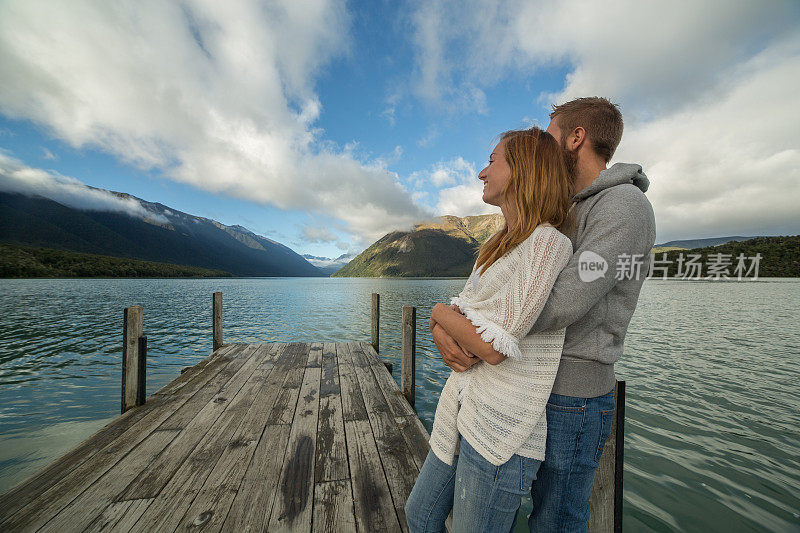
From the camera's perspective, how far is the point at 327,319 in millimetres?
23328

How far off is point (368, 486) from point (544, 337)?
3045 mm

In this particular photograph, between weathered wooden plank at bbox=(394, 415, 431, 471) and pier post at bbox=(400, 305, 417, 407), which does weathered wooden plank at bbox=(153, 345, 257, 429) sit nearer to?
weathered wooden plank at bbox=(394, 415, 431, 471)

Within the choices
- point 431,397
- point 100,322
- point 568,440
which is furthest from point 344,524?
point 100,322

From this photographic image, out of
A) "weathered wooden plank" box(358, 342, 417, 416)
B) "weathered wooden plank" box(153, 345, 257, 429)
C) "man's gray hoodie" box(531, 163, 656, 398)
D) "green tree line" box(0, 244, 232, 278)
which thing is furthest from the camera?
"green tree line" box(0, 244, 232, 278)

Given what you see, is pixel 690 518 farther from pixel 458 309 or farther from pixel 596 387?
pixel 458 309

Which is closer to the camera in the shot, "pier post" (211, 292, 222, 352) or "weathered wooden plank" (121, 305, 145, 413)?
"weathered wooden plank" (121, 305, 145, 413)

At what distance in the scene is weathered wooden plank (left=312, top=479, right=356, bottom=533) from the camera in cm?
284

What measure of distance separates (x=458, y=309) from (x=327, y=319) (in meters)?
22.7

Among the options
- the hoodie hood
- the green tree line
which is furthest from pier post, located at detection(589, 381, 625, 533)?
the green tree line

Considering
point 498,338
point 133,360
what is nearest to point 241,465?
point 133,360

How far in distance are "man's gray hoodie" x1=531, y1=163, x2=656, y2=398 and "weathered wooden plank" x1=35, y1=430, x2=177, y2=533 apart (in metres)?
4.28

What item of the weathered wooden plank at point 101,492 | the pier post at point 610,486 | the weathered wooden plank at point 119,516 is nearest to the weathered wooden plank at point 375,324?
the weathered wooden plank at point 101,492

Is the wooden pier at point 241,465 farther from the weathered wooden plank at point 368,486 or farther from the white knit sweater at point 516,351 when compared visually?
the white knit sweater at point 516,351

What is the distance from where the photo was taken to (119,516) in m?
2.89
